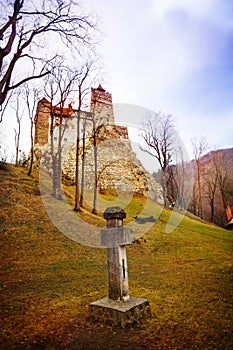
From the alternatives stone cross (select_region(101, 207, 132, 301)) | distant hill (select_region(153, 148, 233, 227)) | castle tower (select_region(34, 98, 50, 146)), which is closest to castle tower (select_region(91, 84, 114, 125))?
castle tower (select_region(34, 98, 50, 146))

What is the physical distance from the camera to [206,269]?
9641 millimetres

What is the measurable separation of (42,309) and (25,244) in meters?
5.83

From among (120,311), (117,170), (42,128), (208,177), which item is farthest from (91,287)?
(208,177)

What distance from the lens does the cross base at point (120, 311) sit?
5094 mm

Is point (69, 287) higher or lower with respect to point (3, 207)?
lower

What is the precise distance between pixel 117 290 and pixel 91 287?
2.33m

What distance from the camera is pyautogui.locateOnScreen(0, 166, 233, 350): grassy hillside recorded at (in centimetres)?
462

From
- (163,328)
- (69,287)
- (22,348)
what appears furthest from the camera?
(69,287)

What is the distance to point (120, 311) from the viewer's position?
5.09 m

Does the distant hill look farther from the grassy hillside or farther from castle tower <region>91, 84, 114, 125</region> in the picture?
the grassy hillside

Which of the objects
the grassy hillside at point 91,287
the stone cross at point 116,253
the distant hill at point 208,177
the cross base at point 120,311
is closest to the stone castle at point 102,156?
the distant hill at point 208,177

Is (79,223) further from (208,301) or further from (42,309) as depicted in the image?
(208,301)

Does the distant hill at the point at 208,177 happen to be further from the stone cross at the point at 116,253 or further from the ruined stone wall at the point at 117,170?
the stone cross at the point at 116,253

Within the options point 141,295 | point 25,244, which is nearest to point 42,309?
point 141,295
